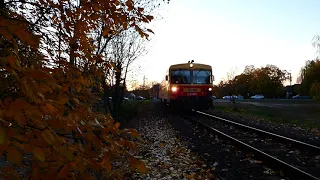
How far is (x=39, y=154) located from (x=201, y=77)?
68.1 ft

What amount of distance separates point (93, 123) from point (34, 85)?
1.54 feet

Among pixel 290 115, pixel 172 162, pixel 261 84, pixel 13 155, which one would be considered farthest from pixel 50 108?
pixel 261 84

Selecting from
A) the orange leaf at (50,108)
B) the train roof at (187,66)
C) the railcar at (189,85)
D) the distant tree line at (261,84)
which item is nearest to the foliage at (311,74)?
the train roof at (187,66)

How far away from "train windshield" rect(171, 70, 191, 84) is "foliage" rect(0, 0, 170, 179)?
58.8 feet

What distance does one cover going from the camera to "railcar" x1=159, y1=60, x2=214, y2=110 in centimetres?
2144

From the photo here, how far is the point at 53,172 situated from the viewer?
6.40 feet

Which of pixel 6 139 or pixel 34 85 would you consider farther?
pixel 34 85

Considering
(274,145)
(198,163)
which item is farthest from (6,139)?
(274,145)

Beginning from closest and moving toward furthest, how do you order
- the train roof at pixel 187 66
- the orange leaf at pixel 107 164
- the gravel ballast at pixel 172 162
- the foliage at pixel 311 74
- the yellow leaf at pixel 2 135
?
the yellow leaf at pixel 2 135 < the orange leaf at pixel 107 164 < the gravel ballast at pixel 172 162 < the train roof at pixel 187 66 < the foliage at pixel 311 74

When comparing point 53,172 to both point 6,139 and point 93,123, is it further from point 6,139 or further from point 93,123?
point 6,139

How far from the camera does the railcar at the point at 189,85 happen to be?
21.4 metres

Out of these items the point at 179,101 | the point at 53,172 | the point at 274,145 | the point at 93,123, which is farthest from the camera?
the point at 179,101

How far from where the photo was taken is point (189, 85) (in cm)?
2164

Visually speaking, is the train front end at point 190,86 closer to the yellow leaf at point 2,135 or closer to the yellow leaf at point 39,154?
the yellow leaf at point 39,154
